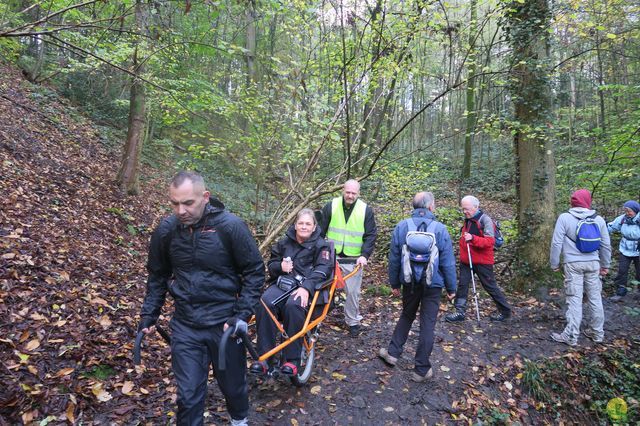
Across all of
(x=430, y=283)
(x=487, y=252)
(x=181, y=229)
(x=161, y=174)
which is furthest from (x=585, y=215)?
(x=161, y=174)

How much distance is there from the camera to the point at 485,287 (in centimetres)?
620

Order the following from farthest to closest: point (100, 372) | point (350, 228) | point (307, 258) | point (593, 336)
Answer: point (593, 336)
point (350, 228)
point (307, 258)
point (100, 372)

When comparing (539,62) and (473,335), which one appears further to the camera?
(539,62)

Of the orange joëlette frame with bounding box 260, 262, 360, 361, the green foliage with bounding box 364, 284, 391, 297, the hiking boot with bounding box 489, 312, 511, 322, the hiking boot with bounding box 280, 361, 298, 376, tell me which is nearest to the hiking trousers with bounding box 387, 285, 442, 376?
the orange joëlette frame with bounding box 260, 262, 360, 361

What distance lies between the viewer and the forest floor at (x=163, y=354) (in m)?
3.56

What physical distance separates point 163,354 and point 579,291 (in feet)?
18.6

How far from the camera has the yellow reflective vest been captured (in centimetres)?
507

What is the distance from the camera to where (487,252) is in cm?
617

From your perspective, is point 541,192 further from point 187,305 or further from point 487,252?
point 187,305

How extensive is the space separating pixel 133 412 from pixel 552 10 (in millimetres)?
9148

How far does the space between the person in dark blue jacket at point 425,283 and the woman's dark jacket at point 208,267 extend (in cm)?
203

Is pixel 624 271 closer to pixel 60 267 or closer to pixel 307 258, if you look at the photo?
pixel 307 258

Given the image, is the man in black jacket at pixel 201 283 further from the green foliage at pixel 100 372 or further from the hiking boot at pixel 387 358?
the hiking boot at pixel 387 358

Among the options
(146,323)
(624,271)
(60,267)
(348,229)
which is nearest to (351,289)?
(348,229)
